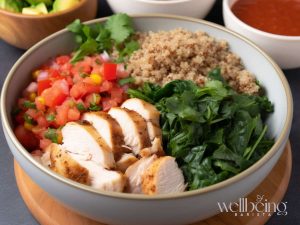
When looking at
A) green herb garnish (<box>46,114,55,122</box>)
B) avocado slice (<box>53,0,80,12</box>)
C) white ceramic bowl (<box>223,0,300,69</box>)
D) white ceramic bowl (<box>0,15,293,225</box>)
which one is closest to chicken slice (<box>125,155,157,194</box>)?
white ceramic bowl (<box>0,15,293,225</box>)

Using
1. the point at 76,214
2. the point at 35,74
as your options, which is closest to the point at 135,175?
the point at 76,214

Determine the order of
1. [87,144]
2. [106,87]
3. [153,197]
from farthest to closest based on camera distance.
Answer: [106,87]
[87,144]
[153,197]

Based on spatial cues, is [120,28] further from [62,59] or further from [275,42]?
[275,42]

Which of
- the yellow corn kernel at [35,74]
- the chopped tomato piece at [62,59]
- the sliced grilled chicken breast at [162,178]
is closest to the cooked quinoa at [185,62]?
the chopped tomato piece at [62,59]

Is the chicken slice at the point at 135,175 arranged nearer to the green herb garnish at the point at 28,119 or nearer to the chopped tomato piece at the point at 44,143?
the chopped tomato piece at the point at 44,143

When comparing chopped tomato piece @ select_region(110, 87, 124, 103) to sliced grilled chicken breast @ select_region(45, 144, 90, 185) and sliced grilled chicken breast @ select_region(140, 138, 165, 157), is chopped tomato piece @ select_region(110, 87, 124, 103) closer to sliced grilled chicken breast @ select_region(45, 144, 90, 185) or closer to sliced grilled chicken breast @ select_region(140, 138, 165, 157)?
sliced grilled chicken breast @ select_region(140, 138, 165, 157)
